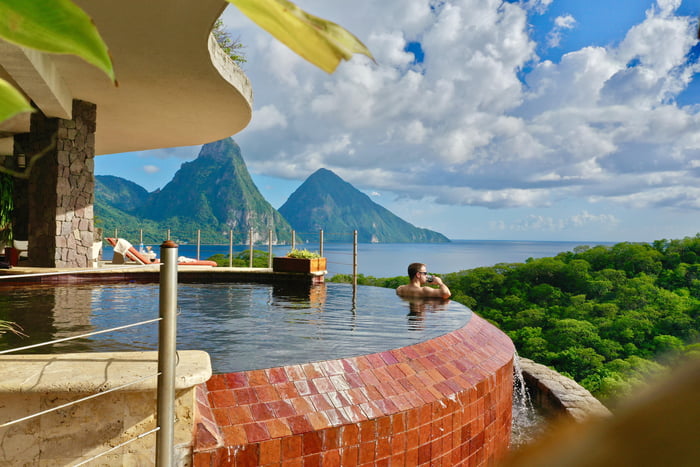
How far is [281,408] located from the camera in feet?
9.02

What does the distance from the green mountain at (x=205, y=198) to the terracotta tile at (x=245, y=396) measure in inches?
1943

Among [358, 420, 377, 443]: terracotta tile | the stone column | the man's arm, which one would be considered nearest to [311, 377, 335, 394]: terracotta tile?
[358, 420, 377, 443]: terracotta tile

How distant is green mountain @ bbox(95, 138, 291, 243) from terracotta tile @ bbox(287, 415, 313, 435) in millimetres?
49554

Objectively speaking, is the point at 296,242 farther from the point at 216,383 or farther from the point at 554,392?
the point at 216,383

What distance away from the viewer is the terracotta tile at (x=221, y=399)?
268 cm

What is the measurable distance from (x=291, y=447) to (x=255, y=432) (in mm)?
207

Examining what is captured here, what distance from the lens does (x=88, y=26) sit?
0.38 metres

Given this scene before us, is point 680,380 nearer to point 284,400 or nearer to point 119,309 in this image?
point 284,400

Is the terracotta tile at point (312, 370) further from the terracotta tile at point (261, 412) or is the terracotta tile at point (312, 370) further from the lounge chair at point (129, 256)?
the lounge chair at point (129, 256)

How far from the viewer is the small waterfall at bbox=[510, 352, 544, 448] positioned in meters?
4.93

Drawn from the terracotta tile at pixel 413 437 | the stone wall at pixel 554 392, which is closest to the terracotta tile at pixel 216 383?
the terracotta tile at pixel 413 437

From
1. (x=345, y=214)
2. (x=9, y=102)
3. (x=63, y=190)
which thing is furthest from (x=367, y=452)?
(x=345, y=214)

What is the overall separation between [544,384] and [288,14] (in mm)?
6400

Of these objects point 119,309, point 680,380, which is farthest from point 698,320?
point 680,380
